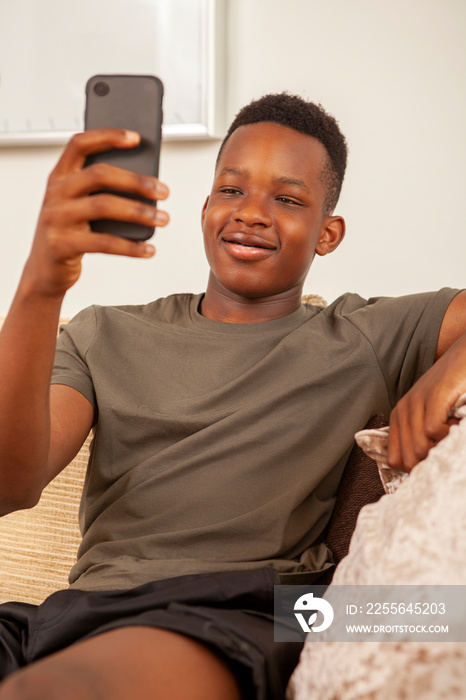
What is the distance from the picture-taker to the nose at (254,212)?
1080mm

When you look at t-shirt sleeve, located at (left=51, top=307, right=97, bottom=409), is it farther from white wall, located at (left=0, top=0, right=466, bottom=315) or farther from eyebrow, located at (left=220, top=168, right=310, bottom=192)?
white wall, located at (left=0, top=0, right=466, bottom=315)

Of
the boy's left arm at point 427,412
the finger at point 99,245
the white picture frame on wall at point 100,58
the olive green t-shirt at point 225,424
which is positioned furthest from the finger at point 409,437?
the white picture frame on wall at point 100,58

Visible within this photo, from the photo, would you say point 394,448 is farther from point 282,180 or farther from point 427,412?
point 282,180

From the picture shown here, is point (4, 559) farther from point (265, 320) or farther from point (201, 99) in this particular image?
point (201, 99)

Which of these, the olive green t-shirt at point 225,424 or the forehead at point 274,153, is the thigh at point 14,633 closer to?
the olive green t-shirt at point 225,424

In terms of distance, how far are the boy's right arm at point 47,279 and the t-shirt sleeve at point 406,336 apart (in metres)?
0.50

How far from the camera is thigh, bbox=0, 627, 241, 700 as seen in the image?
560mm

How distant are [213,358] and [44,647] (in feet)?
1.46

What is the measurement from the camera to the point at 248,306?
1.14m

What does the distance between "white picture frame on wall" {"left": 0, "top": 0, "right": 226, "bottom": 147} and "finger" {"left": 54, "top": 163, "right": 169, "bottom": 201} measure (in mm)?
1003

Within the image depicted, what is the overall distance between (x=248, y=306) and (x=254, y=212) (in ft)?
0.48

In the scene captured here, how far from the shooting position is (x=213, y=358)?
1.05m

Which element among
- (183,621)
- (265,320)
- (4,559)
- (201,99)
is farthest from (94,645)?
(201,99)

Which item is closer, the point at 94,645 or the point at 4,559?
the point at 94,645
